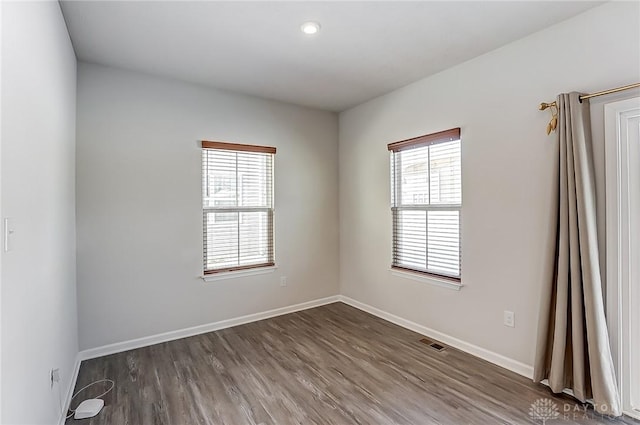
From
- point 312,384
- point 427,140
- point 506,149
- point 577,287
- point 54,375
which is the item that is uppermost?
point 427,140

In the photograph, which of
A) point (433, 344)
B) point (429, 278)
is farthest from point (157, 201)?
point (433, 344)

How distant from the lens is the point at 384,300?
157 inches

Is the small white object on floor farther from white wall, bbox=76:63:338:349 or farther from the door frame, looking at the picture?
the door frame

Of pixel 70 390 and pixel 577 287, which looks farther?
pixel 70 390

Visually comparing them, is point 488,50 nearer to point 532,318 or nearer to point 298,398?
point 532,318

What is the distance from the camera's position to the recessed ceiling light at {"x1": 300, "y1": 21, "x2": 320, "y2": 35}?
2416mm

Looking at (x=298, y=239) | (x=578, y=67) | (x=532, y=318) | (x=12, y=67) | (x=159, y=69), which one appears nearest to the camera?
(x=12, y=67)

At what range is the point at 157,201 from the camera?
11.0 ft

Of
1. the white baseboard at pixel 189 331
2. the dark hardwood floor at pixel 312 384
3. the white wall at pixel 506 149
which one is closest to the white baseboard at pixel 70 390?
the dark hardwood floor at pixel 312 384

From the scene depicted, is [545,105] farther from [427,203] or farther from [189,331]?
[189,331]

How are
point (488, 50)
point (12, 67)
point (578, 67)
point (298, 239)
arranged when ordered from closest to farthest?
point (12, 67) → point (578, 67) → point (488, 50) → point (298, 239)

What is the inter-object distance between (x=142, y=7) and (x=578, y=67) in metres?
3.02

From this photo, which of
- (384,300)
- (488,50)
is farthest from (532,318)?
(488,50)

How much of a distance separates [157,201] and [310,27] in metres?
2.19
